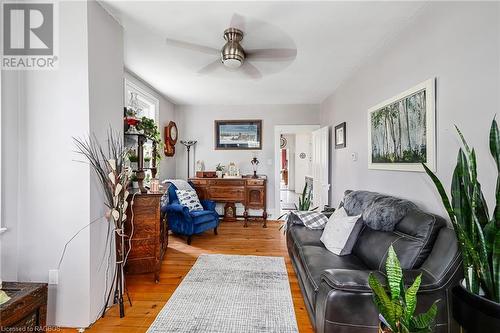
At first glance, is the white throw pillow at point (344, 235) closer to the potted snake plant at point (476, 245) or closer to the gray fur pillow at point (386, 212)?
the gray fur pillow at point (386, 212)

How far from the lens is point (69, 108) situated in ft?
5.90

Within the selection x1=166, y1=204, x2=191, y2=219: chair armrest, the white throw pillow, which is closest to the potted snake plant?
the white throw pillow

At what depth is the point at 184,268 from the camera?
2.85 m

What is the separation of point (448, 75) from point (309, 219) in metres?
1.90

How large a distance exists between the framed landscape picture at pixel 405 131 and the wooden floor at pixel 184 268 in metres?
1.53

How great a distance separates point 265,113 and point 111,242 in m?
3.85

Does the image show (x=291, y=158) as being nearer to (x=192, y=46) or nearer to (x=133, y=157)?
(x=192, y=46)

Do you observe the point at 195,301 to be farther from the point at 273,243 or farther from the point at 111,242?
the point at 273,243

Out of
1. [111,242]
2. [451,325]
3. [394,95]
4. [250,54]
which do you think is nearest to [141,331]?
[111,242]

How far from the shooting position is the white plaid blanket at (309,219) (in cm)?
288
